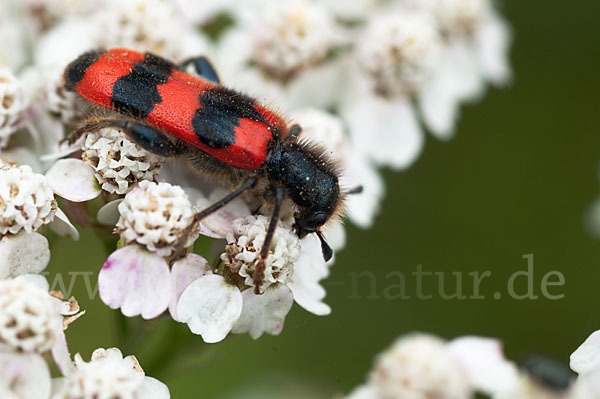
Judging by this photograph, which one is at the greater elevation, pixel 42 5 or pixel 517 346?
pixel 42 5

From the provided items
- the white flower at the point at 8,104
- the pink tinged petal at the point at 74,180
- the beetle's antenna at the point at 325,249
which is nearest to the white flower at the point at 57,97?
the white flower at the point at 8,104

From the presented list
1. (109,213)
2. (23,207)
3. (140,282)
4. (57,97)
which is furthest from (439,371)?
(57,97)

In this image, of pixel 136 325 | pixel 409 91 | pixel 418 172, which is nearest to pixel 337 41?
pixel 409 91

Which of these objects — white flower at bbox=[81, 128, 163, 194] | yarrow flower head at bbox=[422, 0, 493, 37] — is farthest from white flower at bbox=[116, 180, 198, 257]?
yarrow flower head at bbox=[422, 0, 493, 37]

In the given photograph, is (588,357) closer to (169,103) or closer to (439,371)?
(439,371)

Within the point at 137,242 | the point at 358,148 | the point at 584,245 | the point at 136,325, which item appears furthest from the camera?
the point at 584,245

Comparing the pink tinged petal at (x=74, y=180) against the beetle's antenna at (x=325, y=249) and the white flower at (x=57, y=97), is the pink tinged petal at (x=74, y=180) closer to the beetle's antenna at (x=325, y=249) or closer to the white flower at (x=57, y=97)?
the white flower at (x=57, y=97)

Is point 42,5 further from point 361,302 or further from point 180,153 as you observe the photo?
point 361,302
